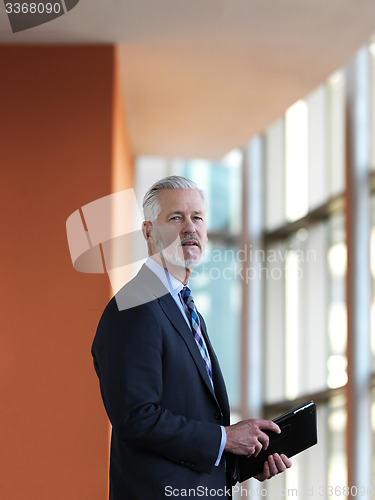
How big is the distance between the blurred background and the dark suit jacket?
1.67m

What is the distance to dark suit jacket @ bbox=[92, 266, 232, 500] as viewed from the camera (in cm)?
225

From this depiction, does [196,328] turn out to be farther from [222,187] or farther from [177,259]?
[222,187]

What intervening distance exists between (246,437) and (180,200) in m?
0.75

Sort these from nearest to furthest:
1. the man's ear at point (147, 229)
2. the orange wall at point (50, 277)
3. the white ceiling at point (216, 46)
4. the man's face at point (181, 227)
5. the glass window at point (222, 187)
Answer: the man's face at point (181, 227) < the man's ear at point (147, 229) < the orange wall at point (50, 277) < the white ceiling at point (216, 46) < the glass window at point (222, 187)

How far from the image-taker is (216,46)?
4684mm

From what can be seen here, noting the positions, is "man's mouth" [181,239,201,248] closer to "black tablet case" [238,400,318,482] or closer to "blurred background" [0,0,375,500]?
"black tablet case" [238,400,318,482]

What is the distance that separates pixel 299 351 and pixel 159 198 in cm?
573

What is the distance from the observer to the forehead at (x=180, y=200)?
2.56m

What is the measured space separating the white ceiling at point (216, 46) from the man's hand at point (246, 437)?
248 cm

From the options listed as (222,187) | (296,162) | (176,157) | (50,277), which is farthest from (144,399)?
(222,187)

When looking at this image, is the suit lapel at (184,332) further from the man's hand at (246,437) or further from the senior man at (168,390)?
the man's hand at (246,437)

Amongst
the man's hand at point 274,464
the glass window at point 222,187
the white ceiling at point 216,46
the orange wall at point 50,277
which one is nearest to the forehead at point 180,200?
the man's hand at point 274,464

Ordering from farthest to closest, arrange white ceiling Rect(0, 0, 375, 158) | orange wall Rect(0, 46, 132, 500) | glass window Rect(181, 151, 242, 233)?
glass window Rect(181, 151, 242, 233) < white ceiling Rect(0, 0, 375, 158) < orange wall Rect(0, 46, 132, 500)

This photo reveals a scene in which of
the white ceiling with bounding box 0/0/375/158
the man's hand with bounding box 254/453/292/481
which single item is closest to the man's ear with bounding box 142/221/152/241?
the man's hand with bounding box 254/453/292/481
